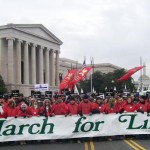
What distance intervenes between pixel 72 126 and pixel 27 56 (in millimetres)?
73121

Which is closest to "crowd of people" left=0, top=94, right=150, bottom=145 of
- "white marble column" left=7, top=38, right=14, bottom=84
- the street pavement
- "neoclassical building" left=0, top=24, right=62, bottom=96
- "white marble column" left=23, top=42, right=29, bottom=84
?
the street pavement

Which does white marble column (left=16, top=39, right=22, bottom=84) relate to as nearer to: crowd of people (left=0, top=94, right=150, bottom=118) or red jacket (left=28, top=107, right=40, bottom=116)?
crowd of people (left=0, top=94, right=150, bottom=118)

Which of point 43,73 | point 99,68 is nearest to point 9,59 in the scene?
point 43,73

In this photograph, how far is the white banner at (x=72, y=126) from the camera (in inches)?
541

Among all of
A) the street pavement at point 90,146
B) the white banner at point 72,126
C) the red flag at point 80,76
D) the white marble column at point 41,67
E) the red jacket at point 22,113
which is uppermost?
the white marble column at point 41,67

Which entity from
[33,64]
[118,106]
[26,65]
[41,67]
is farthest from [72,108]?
[41,67]

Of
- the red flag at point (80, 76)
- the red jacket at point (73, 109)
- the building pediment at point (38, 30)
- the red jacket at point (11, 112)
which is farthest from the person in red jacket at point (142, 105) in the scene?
the building pediment at point (38, 30)

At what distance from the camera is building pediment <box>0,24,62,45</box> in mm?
82688

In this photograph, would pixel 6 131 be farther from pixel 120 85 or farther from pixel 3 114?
pixel 120 85

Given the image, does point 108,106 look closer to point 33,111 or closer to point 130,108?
point 130,108

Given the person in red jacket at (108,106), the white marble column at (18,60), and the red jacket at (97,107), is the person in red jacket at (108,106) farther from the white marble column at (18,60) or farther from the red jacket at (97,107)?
the white marble column at (18,60)

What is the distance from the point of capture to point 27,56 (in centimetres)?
8612

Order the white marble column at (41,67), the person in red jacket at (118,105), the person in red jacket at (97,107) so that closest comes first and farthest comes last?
the person in red jacket at (97,107) < the person in red jacket at (118,105) < the white marble column at (41,67)

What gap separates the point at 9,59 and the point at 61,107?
6639 cm
